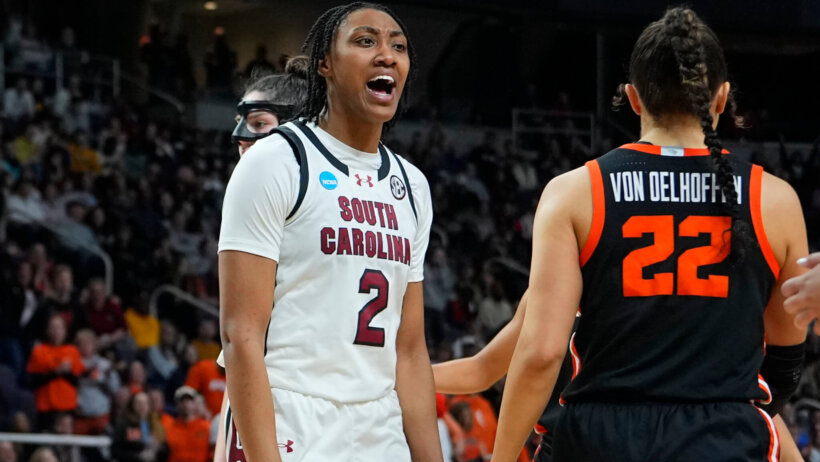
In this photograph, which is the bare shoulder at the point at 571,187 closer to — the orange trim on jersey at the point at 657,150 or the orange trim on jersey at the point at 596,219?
the orange trim on jersey at the point at 596,219

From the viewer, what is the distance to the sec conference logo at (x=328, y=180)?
9.59 feet

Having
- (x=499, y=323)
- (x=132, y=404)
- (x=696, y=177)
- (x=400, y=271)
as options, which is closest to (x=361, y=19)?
(x=400, y=271)

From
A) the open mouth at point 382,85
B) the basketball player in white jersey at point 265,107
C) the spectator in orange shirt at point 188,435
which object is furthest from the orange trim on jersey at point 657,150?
the spectator in orange shirt at point 188,435

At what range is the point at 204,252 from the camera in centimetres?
1347

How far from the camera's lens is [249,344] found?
2729 mm

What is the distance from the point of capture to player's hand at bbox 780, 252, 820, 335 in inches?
105

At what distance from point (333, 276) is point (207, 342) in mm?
9155

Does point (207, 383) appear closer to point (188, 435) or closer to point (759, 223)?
point (188, 435)

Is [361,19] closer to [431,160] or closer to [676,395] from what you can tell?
[676,395]

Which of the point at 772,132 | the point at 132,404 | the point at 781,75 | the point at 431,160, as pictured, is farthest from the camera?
the point at 781,75

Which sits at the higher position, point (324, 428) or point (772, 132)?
point (772, 132)

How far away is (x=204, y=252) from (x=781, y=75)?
1193 centimetres

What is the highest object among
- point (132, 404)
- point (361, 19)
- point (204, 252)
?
point (361, 19)

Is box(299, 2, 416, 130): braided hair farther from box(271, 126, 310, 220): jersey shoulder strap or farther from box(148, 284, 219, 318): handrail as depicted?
box(148, 284, 219, 318): handrail
